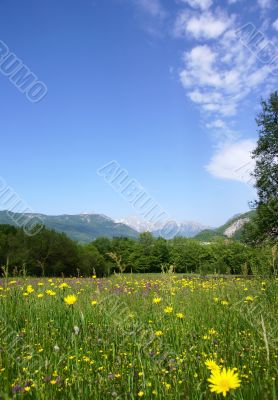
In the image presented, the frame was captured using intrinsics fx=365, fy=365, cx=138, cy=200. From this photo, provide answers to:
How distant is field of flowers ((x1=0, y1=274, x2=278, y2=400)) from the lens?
267 cm

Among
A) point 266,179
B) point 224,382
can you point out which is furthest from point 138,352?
point 266,179

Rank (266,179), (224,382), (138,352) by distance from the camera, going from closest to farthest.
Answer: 1. (224,382)
2. (138,352)
3. (266,179)

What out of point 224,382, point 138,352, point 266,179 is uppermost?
point 266,179

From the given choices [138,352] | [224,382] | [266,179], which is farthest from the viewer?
[266,179]

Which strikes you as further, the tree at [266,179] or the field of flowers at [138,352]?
the tree at [266,179]

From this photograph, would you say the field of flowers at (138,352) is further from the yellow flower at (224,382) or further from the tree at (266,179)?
the tree at (266,179)

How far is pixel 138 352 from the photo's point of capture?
2898mm

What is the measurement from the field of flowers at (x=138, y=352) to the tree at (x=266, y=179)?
23856mm

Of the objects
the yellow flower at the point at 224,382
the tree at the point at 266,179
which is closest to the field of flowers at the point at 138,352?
the yellow flower at the point at 224,382

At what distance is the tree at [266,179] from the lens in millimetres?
29719

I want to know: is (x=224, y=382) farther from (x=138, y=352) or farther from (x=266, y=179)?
(x=266, y=179)

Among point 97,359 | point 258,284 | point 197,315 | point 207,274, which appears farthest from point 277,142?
point 97,359

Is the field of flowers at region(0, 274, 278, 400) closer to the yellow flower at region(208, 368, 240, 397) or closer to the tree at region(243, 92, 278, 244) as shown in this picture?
the yellow flower at region(208, 368, 240, 397)

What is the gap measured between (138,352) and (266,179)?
97.9 ft
